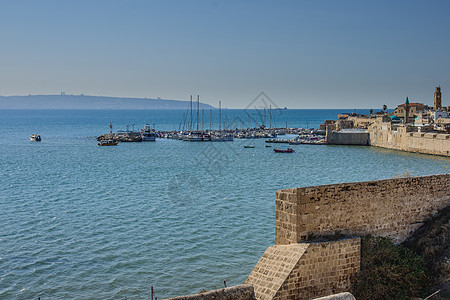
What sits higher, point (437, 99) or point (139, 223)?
point (437, 99)

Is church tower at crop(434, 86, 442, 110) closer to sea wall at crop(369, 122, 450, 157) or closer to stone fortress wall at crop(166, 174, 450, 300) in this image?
sea wall at crop(369, 122, 450, 157)

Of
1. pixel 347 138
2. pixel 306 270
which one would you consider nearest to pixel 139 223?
pixel 306 270

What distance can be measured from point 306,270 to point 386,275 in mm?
2045

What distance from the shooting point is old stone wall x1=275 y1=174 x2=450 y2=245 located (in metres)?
9.05

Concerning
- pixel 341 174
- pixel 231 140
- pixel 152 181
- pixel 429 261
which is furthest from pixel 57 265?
pixel 231 140

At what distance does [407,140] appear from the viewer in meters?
60.8

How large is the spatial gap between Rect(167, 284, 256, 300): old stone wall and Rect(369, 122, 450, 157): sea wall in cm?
5184

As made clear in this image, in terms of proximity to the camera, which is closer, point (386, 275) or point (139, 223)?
point (386, 275)

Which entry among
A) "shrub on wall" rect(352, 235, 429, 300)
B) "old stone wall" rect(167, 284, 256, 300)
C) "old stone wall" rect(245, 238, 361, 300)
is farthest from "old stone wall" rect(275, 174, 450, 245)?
"old stone wall" rect(167, 284, 256, 300)

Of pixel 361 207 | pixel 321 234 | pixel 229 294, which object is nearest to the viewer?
pixel 229 294

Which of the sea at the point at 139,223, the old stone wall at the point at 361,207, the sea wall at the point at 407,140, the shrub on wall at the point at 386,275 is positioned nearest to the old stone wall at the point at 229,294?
the old stone wall at the point at 361,207

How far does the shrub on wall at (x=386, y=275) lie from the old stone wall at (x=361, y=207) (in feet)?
1.47

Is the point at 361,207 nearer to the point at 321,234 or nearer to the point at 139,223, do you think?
the point at 321,234

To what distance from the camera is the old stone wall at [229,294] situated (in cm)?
713
